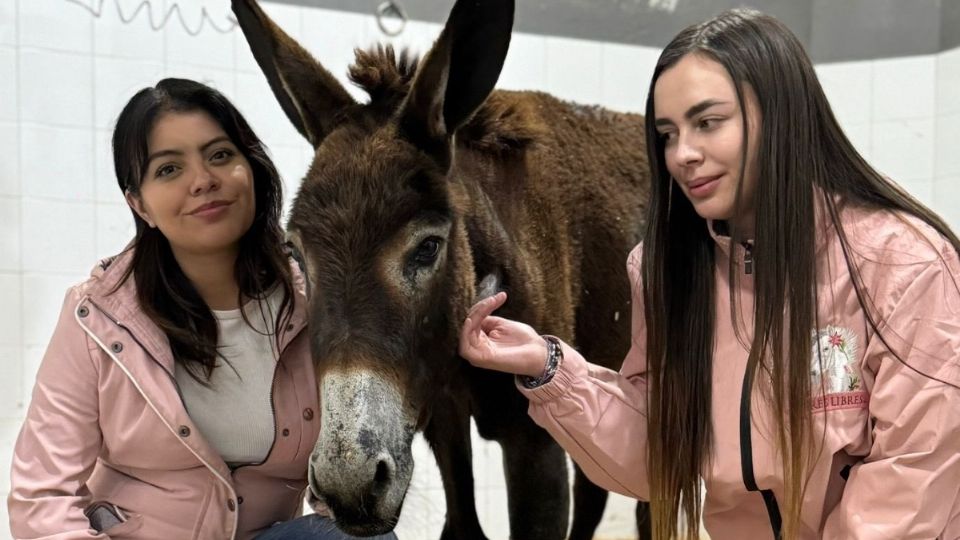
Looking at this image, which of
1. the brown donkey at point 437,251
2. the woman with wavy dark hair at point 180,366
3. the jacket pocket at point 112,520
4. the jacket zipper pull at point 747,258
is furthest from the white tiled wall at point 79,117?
the jacket zipper pull at point 747,258

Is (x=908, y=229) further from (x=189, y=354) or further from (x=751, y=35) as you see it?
(x=189, y=354)

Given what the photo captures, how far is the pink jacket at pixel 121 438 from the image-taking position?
1569 mm

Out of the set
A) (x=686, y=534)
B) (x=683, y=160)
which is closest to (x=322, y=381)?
(x=683, y=160)

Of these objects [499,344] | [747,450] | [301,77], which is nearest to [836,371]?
[747,450]

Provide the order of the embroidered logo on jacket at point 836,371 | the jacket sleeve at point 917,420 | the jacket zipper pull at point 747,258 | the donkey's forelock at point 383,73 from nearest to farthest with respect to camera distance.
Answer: the jacket sleeve at point 917,420, the embroidered logo on jacket at point 836,371, the jacket zipper pull at point 747,258, the donkey's forelock at point 383,73

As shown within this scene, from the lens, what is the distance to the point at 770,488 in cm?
143

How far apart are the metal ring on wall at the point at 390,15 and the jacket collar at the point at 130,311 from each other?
1.75m

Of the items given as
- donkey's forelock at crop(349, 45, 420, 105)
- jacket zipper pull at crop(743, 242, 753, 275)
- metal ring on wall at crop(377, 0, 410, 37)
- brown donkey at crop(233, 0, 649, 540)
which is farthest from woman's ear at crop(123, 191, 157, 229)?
metal ring on wall at crop(377, 0, 410, 37)

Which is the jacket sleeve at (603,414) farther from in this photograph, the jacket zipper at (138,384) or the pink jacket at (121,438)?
the jacket zipper at (138,384)

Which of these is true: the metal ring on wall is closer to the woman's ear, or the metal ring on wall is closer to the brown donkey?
the brown donkey

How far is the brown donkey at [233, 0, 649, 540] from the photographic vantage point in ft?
4.41

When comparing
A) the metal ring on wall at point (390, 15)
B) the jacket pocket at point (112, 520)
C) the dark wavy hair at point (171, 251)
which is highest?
the metal ring on wall at point (390, 15)

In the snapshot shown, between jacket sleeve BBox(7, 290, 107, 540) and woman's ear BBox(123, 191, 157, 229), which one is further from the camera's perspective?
woman's ear BBox(123, 191, 157, 229)

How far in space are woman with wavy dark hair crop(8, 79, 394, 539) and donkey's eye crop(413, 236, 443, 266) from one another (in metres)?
0.39
